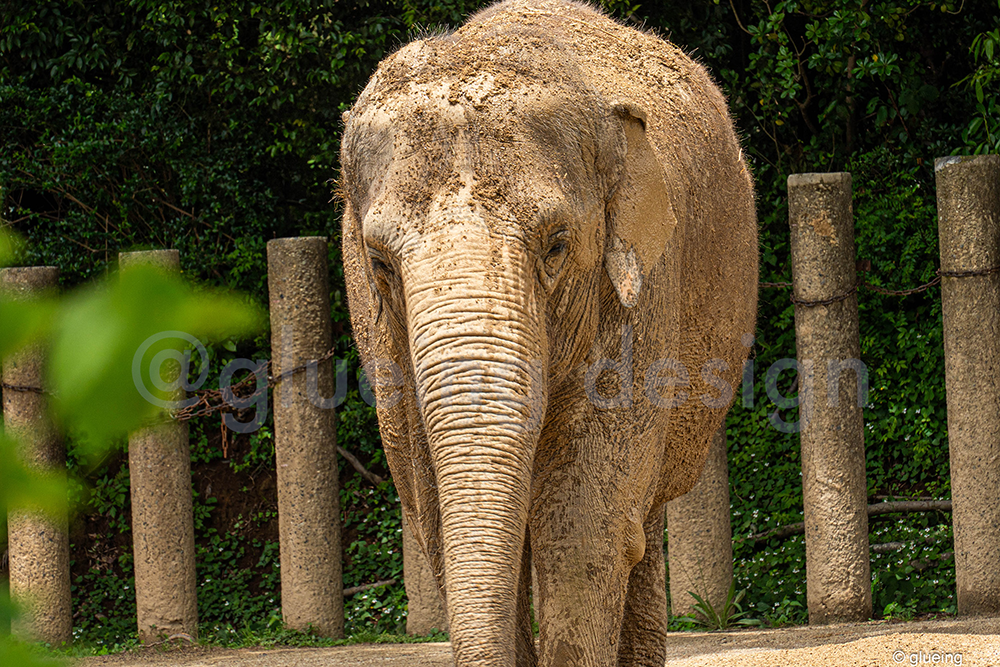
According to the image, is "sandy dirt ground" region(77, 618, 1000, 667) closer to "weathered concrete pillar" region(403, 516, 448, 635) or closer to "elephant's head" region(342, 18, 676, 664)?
"weathered concrete pillar" region(403, 516, 448, 635)

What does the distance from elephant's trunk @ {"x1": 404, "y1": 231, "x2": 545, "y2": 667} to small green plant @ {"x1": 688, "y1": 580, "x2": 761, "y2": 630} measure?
372 centimetres

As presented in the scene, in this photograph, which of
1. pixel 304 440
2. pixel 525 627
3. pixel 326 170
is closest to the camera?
pixel 525 627

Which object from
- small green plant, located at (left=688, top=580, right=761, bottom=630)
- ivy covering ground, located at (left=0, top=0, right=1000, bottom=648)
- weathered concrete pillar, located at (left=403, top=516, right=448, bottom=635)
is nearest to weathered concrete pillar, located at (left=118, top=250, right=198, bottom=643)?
weathered concrete pillar, located at (left=403, top=516, right=448, bottom=635)

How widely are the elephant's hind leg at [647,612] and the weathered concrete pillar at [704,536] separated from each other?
6.70 ft

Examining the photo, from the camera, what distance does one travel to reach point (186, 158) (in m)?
8.65

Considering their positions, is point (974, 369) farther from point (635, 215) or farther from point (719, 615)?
point (635, 215)

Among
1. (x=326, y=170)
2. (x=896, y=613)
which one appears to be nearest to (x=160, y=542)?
(x=326, y=170)

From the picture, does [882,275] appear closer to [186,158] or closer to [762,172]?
[762,172]

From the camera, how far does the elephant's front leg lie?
3256mm

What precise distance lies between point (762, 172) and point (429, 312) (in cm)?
606

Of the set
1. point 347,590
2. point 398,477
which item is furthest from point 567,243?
point 347,590

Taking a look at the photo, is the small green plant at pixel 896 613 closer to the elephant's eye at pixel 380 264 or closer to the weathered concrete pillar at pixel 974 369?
the weathered concrete pillar at pixel 974 369

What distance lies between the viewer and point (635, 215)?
10.7 ft

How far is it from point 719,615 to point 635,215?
366 cm
